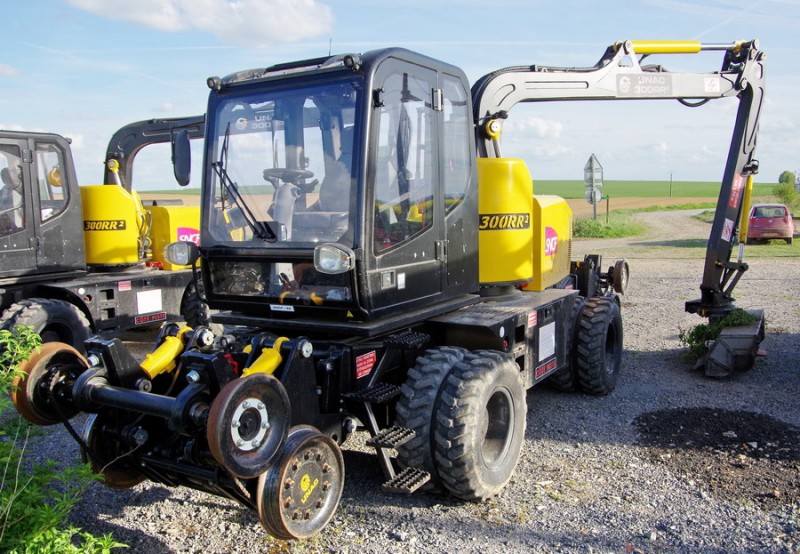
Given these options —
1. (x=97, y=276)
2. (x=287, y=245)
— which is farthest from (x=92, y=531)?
(x=97, y=276)

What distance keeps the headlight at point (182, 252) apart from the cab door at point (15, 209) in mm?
3970

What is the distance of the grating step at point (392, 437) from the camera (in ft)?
14.3

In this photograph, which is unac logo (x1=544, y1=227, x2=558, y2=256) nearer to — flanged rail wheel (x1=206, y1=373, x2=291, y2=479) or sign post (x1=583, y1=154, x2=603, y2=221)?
flanged rail wheel (x1=206, y1=373, x2=291, y2=479)

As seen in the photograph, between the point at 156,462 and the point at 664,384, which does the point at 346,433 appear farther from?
the point at 664,384

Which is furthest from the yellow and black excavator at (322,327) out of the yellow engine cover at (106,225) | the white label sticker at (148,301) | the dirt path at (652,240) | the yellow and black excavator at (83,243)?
the dirt path at (652,240)

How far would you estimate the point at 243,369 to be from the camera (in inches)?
167

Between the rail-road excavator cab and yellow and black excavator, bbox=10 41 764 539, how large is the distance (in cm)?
1

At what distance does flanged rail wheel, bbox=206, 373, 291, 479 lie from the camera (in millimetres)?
3393

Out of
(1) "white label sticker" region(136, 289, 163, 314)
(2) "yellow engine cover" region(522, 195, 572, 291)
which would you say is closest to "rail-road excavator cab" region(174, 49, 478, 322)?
(2) "yellow engine cover" region(522, 195, 572, 291)

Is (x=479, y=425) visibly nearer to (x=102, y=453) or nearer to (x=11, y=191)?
(x=102, y=453)

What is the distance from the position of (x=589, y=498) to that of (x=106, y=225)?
6781 mm

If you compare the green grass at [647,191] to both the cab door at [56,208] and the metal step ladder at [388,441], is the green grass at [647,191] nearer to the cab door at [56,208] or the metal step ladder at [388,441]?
the cab door at [56,208]

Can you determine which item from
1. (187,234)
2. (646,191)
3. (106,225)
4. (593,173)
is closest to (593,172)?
(593,173)

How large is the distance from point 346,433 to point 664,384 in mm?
4314
